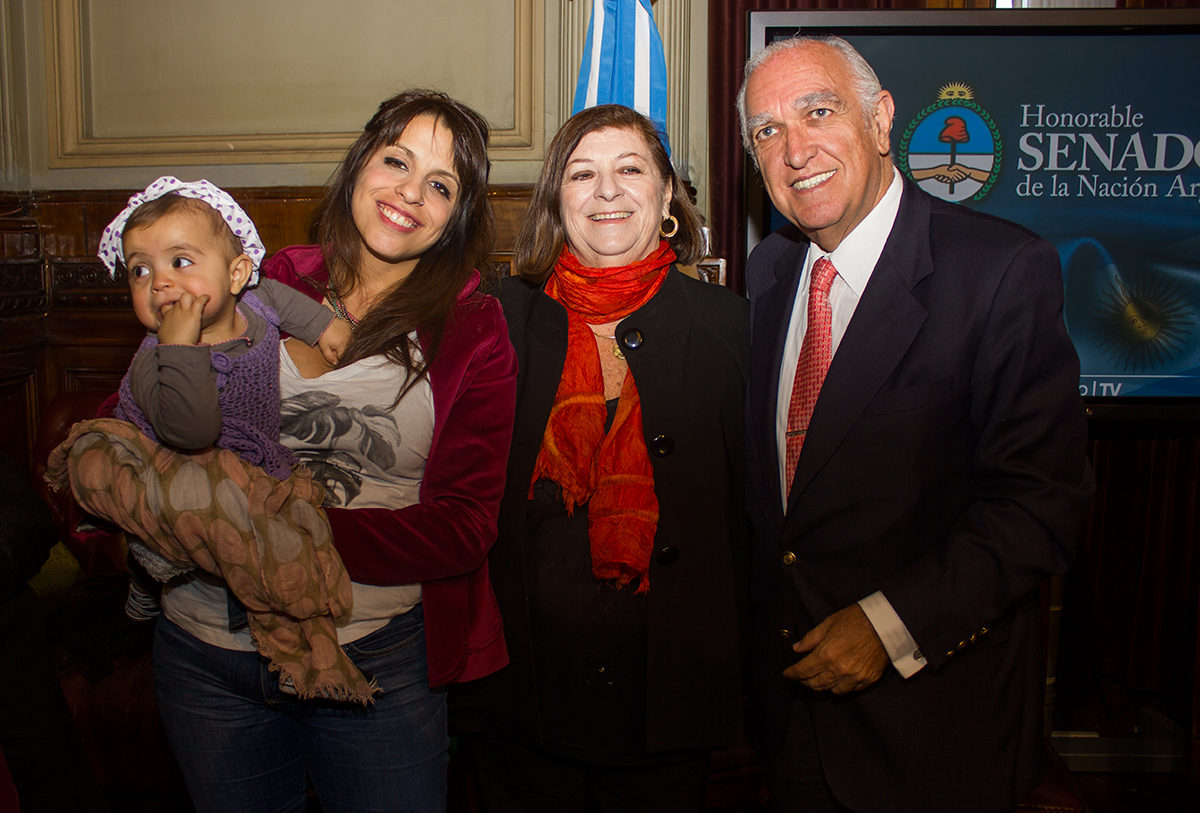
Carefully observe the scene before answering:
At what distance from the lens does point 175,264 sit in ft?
4.22

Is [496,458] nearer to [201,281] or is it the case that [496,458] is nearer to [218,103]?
[201,281]

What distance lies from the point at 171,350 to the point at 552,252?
2.60ft

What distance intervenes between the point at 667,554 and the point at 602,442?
0.24m

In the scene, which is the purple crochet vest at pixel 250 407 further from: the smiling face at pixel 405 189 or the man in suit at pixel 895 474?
the man in suit at pixel 895 474

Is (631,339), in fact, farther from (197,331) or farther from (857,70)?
(197,331)

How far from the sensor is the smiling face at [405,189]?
57.9 inches

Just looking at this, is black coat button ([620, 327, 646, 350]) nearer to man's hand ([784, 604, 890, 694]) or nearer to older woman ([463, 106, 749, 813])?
older woman ([463, 106, 749, 813])

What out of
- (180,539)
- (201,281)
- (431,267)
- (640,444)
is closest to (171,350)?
(201,281)

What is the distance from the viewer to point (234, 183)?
3291mm

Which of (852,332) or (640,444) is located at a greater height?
(852,332)

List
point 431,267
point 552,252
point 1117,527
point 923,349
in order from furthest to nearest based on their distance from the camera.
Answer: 1. point 1117,527
2. point 552,252
3. point 431,267
4. point 923,349

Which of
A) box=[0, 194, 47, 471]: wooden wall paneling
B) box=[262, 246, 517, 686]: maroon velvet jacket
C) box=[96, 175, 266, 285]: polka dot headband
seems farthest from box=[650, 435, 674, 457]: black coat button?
box=[0, 194, 47, 471]: wooden wall paneling

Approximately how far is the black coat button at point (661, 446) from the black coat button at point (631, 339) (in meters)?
0.18

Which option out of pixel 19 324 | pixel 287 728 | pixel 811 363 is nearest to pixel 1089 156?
pixel 811 363
